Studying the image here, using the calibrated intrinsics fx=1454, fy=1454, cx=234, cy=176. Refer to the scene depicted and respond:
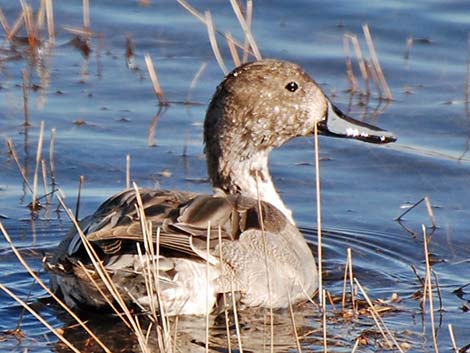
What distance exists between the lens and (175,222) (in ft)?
20.1

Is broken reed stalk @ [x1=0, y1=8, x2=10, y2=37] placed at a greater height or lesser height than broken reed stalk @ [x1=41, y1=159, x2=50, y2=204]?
greater

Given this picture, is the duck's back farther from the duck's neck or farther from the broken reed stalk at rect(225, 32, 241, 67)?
the broken reed stalk at rect(225, 32, 241, 67)

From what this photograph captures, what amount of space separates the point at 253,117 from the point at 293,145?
72.0 inches

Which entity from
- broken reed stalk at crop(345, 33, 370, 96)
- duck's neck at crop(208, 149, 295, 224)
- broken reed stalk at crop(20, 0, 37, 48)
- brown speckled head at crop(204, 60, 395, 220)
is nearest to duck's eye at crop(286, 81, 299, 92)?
brown speckled head at crop(204, 60, 395, 220)

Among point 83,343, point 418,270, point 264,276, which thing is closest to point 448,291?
point 418,270

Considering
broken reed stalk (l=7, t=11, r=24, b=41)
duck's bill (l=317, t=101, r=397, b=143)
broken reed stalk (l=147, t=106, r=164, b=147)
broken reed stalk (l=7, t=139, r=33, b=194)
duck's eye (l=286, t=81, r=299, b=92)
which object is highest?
duck's eye (l=286, t=81, r=299, b=92)

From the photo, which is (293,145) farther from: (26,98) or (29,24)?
(29,24)

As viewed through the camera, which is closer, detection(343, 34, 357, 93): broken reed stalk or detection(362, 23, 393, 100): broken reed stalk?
detection(362, 23, 393, 100): broken reed stalk

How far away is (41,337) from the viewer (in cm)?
616

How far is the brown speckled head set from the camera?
728cm

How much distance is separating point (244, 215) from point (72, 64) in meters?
3.84

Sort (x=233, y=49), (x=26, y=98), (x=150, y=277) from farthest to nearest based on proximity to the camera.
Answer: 1. (x=233, y=49)
2. (x=26, y=98)
3. (x=150, y=277)

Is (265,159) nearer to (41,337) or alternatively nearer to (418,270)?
(418,270)

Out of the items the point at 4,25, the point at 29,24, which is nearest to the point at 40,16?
the point at 29,24
